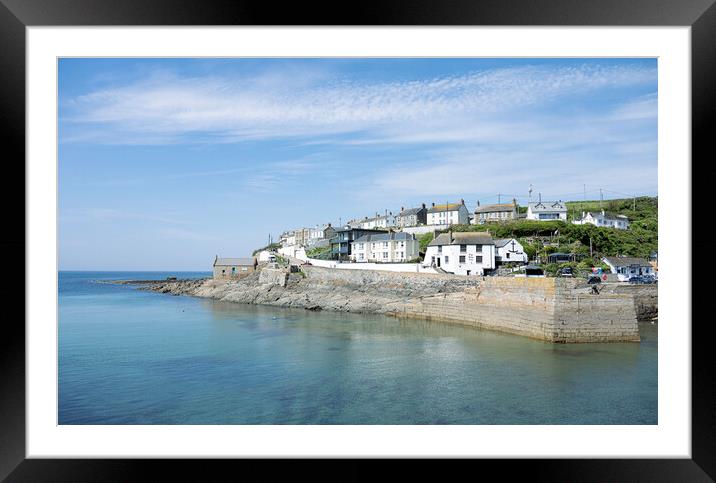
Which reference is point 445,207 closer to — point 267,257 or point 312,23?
point 267,257

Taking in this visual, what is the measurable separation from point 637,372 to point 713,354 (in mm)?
4853

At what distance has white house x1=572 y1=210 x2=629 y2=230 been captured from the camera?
15820 millimetres

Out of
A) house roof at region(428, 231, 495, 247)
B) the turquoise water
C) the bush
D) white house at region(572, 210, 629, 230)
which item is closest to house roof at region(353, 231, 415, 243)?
the bush

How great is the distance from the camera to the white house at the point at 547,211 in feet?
56.1

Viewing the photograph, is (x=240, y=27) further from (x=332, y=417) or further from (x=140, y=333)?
(x=140, y=333)

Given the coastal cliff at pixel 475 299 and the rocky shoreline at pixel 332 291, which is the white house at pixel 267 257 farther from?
the coastal cliff at pixel 475 299

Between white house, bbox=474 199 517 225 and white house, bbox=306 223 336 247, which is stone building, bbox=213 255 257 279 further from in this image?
white house, bbox=474 199 517 225

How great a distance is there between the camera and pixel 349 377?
17.9ft

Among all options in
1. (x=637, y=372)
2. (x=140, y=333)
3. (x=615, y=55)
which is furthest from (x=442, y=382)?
(x=140, y=333)

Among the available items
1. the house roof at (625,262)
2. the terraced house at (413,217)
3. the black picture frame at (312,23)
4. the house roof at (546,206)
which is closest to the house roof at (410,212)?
the terraced house at (413,217)

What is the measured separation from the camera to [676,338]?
1914 millimetres

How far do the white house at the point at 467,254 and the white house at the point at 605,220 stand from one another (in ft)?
17.9

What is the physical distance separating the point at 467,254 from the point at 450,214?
24.9 ft

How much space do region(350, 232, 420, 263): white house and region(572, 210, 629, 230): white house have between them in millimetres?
6228
